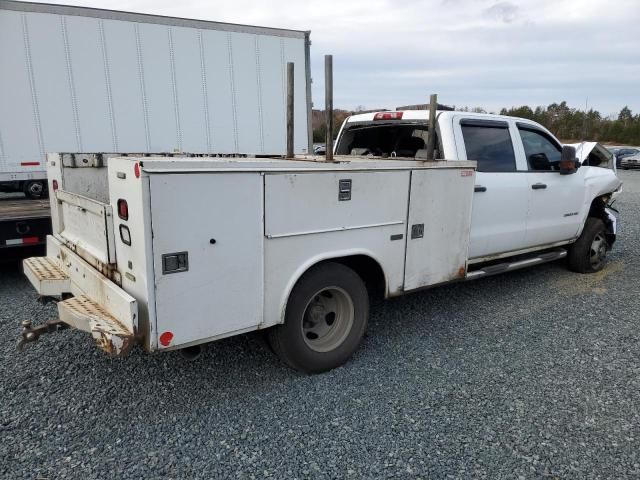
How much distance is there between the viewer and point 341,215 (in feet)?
11.7

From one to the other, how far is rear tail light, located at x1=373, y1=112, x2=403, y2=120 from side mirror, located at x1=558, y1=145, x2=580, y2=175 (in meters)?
2.01

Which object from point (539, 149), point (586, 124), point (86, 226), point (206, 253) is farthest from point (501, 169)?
point (586, 124)

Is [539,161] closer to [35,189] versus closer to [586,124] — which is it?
[35,189]

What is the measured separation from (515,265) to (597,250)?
7.11 feet

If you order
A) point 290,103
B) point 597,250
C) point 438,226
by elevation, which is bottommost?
point 597,250

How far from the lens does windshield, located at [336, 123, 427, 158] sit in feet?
16.9

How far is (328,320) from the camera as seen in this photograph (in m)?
3.91

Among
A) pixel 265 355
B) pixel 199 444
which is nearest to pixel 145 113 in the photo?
pixel 265 355

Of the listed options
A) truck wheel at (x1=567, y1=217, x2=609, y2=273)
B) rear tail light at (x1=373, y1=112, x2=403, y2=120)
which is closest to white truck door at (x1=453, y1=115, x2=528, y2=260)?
rear tail light at (x1=373, y1=112, x2=403, y2=120)

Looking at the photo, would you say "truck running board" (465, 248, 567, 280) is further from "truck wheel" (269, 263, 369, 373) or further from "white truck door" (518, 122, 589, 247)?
"truck wheel" (269, 263, 369, 373)

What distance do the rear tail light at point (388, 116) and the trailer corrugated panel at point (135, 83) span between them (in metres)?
4.82

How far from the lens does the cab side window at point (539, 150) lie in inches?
215

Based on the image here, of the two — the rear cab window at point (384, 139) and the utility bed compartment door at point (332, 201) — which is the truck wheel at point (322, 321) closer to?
the utility bed compartment door at point (332, 201)

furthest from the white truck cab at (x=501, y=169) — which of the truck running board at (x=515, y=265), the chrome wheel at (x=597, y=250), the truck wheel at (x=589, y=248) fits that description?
the chrome wheel at (x=597, y=250)
